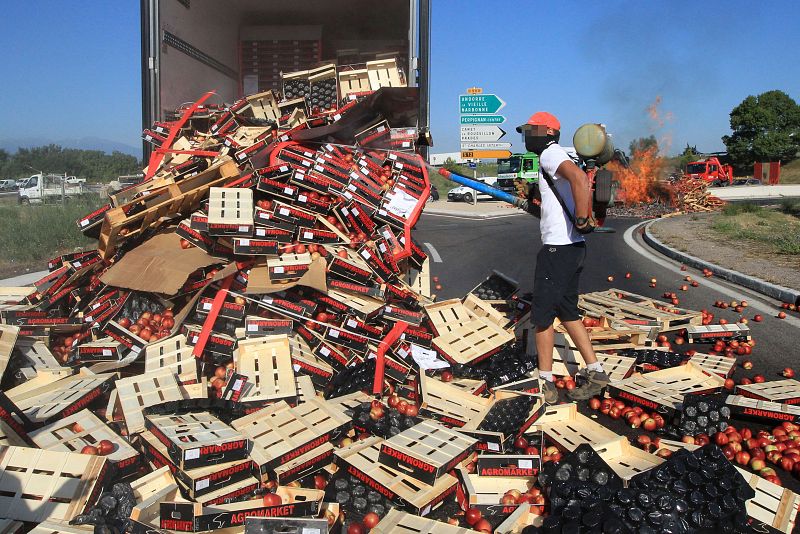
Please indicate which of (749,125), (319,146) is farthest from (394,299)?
(749,125)

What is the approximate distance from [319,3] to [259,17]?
1.43 meters

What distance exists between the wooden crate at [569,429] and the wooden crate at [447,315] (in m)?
1.66

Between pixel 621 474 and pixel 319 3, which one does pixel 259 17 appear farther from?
pixel 621 474

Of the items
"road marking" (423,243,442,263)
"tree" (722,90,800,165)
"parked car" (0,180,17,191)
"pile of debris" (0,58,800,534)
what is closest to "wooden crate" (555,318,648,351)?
"pile of debris" (0,58,800,534)

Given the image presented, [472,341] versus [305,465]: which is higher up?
[472,341]

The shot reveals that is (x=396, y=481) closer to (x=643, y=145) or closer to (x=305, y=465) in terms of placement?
(x=305, y=465)

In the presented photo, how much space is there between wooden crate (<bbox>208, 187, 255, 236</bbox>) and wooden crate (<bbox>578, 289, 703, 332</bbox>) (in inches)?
160

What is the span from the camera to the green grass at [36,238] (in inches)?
493

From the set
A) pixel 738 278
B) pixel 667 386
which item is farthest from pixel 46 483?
pixel 738 278

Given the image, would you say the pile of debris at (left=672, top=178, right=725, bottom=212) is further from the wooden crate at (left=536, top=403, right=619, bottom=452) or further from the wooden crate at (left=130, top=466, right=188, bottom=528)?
the wooden crate at (left=130, top=466, right=188, bottom=528)

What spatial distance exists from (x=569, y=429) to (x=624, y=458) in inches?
21.3

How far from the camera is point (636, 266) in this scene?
1235 cm

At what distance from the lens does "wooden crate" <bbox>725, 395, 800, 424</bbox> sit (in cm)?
→ 473

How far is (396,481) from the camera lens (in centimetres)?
376
